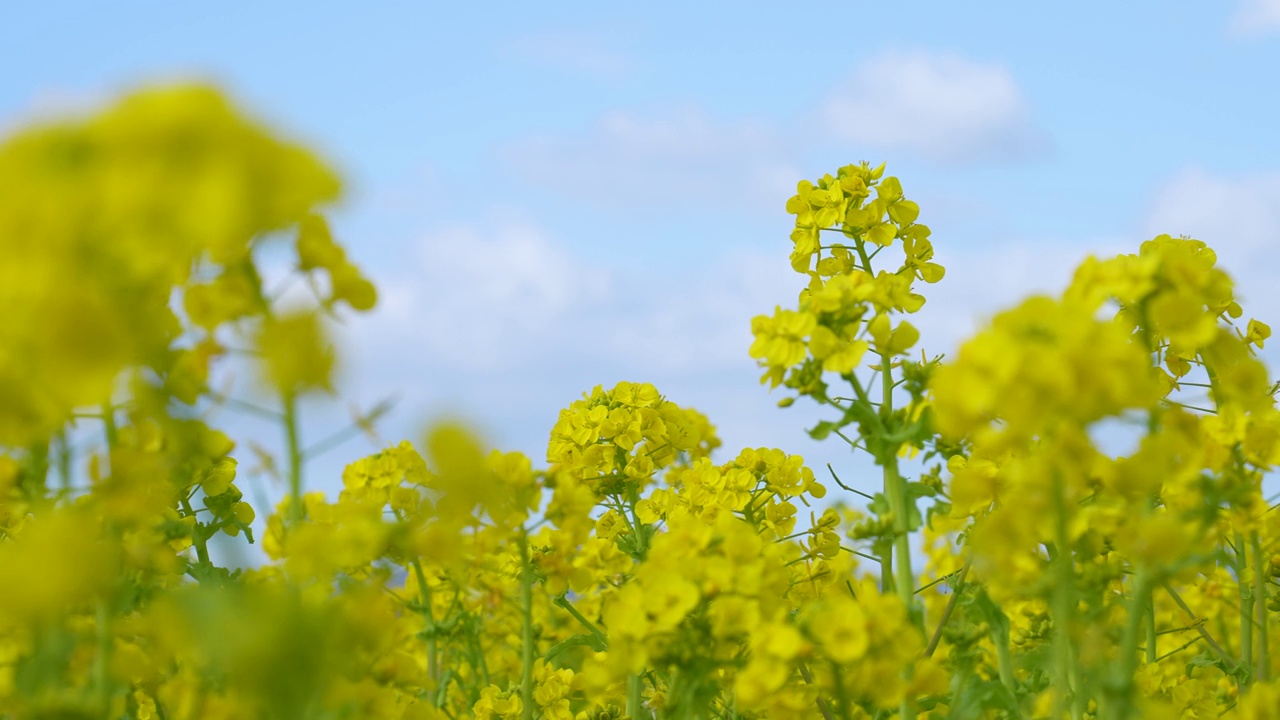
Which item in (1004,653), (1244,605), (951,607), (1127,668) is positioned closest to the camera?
(1127,668)

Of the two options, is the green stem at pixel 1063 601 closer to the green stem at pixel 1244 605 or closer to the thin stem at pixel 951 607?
the thin stem at pixel 951 607

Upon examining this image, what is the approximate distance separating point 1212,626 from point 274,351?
18.3ft

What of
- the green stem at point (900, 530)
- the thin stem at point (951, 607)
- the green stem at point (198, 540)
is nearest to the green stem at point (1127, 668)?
the green stem at point (900, 530)

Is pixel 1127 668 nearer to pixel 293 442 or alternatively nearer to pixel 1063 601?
pixel 1063 601

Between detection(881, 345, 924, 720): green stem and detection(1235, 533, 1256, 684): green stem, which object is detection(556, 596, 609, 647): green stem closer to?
detection(881, 345, 924, 720): green stem

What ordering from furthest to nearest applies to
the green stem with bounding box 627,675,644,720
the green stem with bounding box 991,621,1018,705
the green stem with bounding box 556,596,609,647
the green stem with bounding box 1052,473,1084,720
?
1. the green stem with bounding box 556,596,609,647
2. the green stem with bounding box 627,675,644,720
3. the green stem with bounding box 991,621,1018,705
4. the green stem with bounding box 1052,473,1084,720

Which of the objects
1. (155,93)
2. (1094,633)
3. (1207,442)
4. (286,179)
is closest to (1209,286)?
(1207,442)

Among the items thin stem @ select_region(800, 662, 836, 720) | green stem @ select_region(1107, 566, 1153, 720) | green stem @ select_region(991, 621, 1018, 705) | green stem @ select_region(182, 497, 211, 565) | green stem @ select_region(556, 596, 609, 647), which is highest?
green stem @ select_region(182, 497, 211, 565)

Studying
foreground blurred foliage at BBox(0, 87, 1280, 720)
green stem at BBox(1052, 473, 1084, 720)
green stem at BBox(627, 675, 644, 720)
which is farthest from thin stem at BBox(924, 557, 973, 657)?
green stem at BBox(627, 675, 644, 720)

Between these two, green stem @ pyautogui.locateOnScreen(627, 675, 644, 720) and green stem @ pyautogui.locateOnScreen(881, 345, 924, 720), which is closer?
green stem @ pyautogui.locateOnScreen(881, 345, 924, 720)

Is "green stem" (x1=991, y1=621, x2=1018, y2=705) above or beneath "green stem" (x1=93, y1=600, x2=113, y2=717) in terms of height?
beneath

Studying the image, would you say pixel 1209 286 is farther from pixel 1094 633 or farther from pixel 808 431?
pixel 808 431

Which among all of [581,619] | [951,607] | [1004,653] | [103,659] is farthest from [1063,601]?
[581,619]

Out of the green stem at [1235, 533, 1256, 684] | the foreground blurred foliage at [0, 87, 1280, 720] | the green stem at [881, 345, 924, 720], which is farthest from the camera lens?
the green stem at [1235, 533, 1256, 684]
